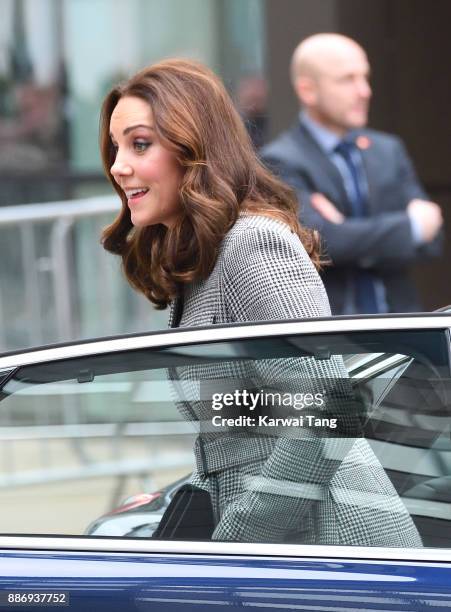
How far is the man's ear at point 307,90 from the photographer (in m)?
4.68

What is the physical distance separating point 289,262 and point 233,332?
10.1 inches

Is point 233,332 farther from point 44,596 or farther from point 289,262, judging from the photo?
point 44,596

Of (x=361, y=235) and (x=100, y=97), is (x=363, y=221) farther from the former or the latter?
(x=100, y=97)

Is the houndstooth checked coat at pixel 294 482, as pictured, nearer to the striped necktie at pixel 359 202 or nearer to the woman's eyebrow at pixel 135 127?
the woman's eyebrow at pixel 135 127

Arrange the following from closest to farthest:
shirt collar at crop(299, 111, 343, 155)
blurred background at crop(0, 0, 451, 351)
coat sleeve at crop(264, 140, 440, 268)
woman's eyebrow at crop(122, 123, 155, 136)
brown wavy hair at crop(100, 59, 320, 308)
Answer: brown wavy hair at crop(100, 59, 320, 308) < woman's eyebrow at crop(122, 123, 155, 136) < coat sleeve at crop(264, 140, 440, 268) < shirt collar at crop(299, 111, 343, 155) < blurred background at crop(0, 0, 451, 351)

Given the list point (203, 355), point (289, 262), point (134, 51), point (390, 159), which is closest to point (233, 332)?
point (203, 355)

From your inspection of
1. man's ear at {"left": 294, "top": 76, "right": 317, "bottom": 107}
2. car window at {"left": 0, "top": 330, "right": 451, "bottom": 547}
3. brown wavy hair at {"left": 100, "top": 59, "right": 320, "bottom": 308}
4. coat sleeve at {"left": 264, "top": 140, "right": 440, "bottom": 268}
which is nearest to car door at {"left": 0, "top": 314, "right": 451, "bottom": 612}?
car window at {"left": 0, "top": 330, "right": 451, "bottom": 547}

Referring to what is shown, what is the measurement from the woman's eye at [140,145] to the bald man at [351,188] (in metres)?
1.77

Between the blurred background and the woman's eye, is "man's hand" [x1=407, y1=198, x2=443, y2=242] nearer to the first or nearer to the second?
the blurred background

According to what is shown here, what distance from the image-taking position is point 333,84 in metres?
4.66

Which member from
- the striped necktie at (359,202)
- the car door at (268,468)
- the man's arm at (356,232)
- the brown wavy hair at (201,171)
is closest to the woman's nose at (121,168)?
the brown wavy hair at (201,171)

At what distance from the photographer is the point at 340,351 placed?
7.25ft

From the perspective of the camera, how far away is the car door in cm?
216

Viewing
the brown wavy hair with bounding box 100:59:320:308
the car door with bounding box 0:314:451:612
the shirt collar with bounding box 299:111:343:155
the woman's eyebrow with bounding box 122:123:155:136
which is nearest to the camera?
the car door with bounding box 0:314:451:612
